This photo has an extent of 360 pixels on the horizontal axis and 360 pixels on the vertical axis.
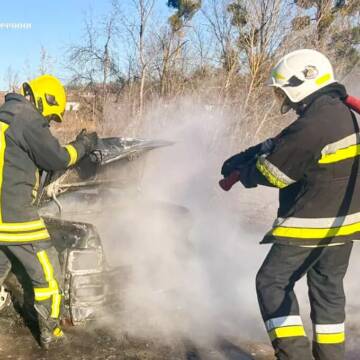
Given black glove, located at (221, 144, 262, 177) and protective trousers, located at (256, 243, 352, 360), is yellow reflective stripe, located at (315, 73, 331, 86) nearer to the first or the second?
black glove, located at (221, 144, 262, 177)

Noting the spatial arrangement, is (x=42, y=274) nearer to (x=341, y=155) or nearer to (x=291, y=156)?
(x=291, y=156)

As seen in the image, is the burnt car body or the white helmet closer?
the white helmet

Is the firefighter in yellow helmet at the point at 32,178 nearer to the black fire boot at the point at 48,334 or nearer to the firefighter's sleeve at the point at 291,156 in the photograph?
the black fire boot at the point at 48,334

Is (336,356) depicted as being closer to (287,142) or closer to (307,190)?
(307,190)

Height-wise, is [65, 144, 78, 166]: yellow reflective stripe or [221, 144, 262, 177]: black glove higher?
[221, 144, 262, 177]: black glove

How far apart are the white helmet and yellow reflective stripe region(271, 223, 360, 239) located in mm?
749

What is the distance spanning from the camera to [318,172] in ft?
8.90

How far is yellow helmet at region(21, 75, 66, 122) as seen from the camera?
340 cm

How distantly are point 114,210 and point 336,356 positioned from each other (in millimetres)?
2127

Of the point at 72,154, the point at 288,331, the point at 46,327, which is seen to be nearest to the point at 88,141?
the point at 72,154

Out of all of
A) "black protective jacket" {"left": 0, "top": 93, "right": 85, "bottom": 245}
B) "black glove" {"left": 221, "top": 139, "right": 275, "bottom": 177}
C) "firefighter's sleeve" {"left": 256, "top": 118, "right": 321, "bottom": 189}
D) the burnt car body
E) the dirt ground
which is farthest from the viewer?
the burnt car body

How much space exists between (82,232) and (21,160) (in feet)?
2.24

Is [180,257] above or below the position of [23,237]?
below

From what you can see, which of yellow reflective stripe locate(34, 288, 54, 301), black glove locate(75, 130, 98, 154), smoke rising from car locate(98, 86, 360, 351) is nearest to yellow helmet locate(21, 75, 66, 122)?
black glove locate(75, 130, 98, 154)
